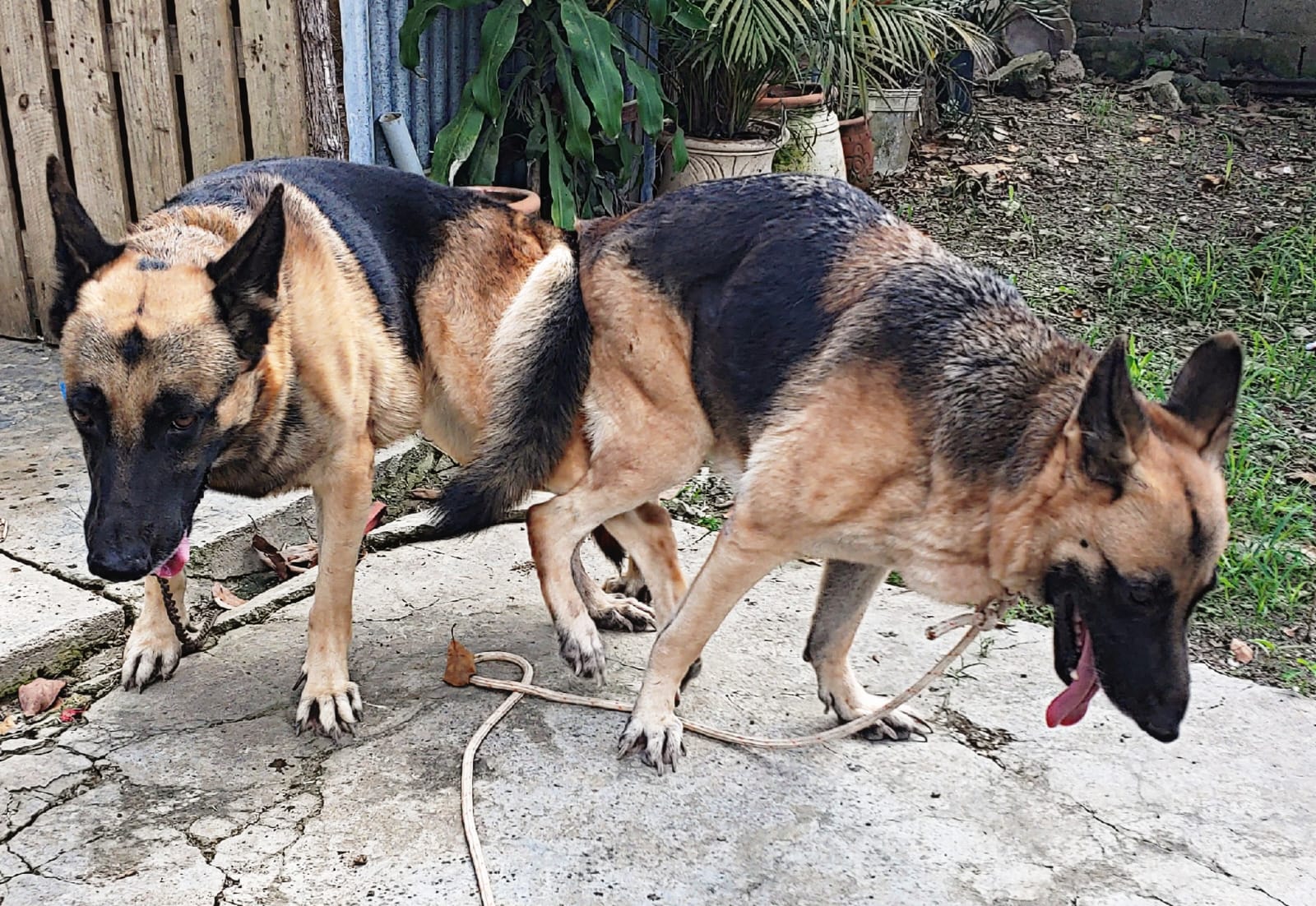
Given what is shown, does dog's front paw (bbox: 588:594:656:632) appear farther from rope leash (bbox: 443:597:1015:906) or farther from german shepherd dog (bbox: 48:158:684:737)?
rope leash (bbox: 443:597:1015:906)

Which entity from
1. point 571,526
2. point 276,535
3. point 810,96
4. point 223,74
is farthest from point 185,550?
point 810,96

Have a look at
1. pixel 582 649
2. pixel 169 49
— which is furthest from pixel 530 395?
pixel 169 49

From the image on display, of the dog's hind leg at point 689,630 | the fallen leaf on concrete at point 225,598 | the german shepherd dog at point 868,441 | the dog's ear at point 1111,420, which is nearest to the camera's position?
the dog's ear at point 1111,420

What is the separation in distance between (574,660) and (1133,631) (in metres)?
1.61

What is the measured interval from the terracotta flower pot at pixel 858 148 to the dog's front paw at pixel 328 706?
6.22 m

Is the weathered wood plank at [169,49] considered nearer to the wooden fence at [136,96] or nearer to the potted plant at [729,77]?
the wooden fence at [136,96]

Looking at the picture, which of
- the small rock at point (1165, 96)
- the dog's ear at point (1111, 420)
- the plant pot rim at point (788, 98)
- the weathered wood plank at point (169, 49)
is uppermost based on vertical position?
the weathered wood plank at point (169, 49)

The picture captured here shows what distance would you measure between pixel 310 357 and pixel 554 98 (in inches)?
141

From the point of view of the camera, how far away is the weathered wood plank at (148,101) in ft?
16.3

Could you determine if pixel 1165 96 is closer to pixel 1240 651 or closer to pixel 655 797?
pixel 1240 651

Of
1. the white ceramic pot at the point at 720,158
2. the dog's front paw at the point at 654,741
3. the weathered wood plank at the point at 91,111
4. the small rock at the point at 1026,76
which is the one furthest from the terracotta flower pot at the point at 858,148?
the dog's front paw at the point at 654,741

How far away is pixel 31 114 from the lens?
5.18 m

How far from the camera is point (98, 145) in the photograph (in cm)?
517

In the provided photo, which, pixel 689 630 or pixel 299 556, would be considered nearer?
pixel 689 630
